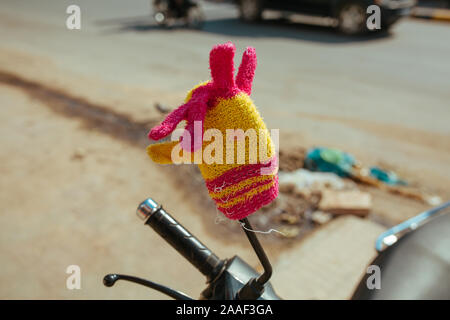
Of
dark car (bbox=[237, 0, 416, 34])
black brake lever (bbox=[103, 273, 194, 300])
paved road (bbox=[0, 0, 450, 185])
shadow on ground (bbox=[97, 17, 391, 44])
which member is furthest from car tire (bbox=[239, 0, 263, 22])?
black brake lever (bbox=[103, 273, 194, 300])

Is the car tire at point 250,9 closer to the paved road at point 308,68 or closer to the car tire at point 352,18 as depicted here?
the paved road at point 308,68

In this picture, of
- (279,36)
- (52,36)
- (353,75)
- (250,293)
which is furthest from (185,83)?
(250,293)

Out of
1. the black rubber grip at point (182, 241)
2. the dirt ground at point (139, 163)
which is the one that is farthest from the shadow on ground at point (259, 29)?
the black rubber grip at point (182, 241)

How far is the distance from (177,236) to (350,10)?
9.06 m

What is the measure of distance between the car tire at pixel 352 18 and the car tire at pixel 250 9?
244 cm

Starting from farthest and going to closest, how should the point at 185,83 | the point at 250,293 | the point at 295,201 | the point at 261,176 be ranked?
1. the point at 185,83
2. the point at 295,201
3. the point at 250,293
4. the point at 261,176

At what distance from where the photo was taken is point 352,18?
8797 mm

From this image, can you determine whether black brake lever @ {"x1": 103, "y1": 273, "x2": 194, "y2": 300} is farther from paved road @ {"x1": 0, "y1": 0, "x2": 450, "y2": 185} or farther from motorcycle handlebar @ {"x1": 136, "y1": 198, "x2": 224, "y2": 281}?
paved road @ {"x1": 0, "y1": 0, "x2": 450, "y2": 185}

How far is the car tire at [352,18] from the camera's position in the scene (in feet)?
28.5

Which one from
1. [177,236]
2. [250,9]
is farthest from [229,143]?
[250,9]

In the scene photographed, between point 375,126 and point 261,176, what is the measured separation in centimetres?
436

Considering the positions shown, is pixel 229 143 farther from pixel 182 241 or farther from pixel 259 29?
pixel 259 29

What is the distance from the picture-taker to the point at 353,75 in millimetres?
6340
